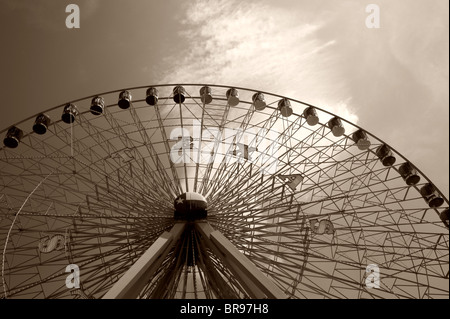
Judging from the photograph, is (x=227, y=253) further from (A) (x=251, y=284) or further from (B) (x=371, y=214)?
(B) (x=371, y=214)

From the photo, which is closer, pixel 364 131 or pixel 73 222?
pixel 73 222

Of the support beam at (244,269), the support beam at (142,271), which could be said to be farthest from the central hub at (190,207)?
the support beam at (244,269)

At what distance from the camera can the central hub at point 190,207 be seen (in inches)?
639

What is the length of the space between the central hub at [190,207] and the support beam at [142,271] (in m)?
0.66

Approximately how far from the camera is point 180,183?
19.7m

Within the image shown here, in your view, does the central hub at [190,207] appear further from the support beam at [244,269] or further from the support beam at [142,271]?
the support beam at [244,269]

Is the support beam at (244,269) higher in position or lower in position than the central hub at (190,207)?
lower

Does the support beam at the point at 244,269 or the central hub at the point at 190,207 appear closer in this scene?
the support beam at the point at 244,269

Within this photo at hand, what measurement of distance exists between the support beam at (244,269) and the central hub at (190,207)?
869 mm

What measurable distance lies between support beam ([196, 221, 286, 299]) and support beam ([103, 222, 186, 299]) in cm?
133

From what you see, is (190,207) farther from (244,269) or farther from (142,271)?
(244,269)

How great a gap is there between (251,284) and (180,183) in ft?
27.7

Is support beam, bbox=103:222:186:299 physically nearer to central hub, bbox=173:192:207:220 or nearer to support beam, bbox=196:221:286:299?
central hub, bbox=173:192:207:220
